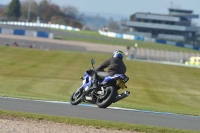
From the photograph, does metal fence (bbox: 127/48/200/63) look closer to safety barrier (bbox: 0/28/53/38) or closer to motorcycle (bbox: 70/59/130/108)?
safety barrier (bbox: 0/28/53/38)

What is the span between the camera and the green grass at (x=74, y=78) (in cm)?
3000

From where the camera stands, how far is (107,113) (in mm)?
14773

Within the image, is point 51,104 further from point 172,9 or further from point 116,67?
point 172,9

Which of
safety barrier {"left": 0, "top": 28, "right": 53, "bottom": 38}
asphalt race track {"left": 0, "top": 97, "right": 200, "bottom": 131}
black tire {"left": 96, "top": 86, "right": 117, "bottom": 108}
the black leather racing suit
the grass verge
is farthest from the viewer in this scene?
safety barrier {"left": 0, "top": 28, "right": 53, "bottom": 38}

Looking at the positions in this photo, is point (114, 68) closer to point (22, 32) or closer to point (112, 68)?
point (112, 68)

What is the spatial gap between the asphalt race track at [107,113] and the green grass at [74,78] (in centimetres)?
916

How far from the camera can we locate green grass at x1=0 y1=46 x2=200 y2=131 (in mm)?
30000

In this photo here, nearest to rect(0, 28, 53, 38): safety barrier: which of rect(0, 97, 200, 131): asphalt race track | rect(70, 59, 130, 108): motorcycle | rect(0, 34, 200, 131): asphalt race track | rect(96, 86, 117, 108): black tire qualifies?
rect(0, 34, 200, 131): asphalt race track

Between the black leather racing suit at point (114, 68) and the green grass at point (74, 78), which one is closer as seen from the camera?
the black leather racing suit at point (114, 68)

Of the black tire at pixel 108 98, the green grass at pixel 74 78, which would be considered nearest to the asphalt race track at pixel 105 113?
the black tire at pixel 108 98

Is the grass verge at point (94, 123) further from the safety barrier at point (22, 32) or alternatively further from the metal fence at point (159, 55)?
the safety barrier at point (22, 32)

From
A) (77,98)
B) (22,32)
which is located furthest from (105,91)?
(22,32)

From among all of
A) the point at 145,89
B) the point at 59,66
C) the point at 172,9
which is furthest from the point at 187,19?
the point at 145,89

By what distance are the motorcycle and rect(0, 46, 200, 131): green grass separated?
9.22 m
